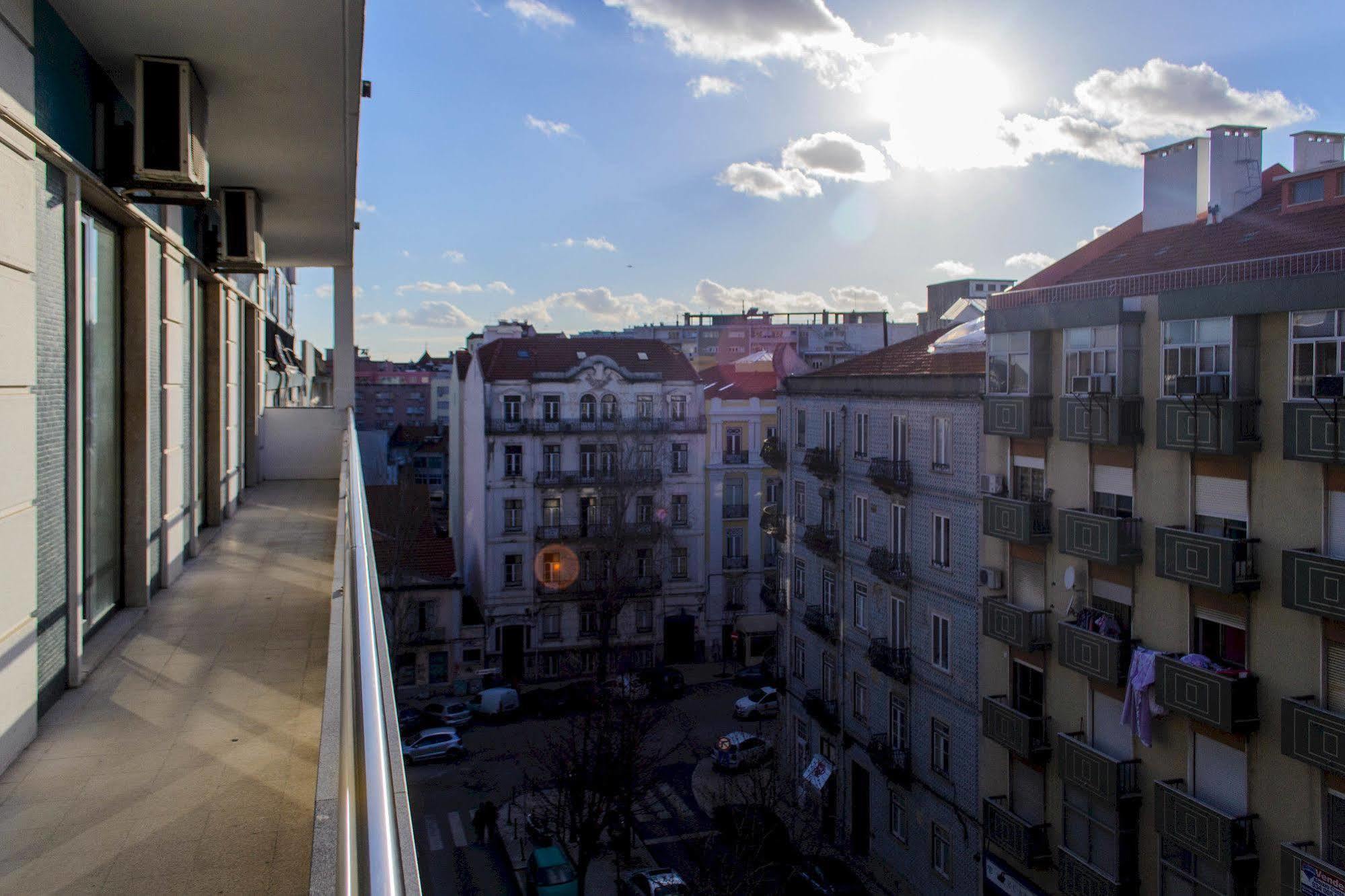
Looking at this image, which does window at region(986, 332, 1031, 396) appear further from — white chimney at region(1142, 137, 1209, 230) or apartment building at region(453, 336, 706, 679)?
apartment building at region(453, 336, 706, 679)

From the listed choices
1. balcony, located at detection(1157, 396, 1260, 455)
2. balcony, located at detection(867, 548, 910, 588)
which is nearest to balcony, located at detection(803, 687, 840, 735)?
balcony, located at detection(867, 548, 910, 588)

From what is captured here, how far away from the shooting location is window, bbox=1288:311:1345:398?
951 centimetres

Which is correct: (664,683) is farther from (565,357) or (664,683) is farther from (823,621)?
(565,357)

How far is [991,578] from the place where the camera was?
14.7 metres

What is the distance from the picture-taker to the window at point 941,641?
52.0 feet

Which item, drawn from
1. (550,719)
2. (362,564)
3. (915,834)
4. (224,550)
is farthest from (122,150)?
(550,719)

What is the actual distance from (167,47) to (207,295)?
13.6 ft

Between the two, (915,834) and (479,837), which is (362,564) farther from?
(479,837)

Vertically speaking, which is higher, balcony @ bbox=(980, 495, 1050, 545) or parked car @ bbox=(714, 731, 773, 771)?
balcony @ bbox=(980, 495, 1050, 545)

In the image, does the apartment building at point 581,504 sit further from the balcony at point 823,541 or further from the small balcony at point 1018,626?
the small balcony at point 1018,626

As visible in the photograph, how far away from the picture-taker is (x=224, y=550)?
24.1ft

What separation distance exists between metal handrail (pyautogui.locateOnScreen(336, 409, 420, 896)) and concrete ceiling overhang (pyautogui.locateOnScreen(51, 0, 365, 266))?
3.34 meters

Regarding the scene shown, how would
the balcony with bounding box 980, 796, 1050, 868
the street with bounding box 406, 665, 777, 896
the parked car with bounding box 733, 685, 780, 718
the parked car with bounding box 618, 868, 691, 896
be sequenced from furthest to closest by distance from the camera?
the parked car with bounding box 733, 685, 780, 718 < the street with bounding box 406, 665, 777, 896 < the parked car with bounding box 618, 868, 691, 896 < the balcony with bounding box 980, 796, 1050, 868

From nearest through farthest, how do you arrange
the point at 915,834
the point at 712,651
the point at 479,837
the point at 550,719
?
1. the point at 915,834
2. the point at 479,837
3. the point at 550,719
4. the point at 712,651
